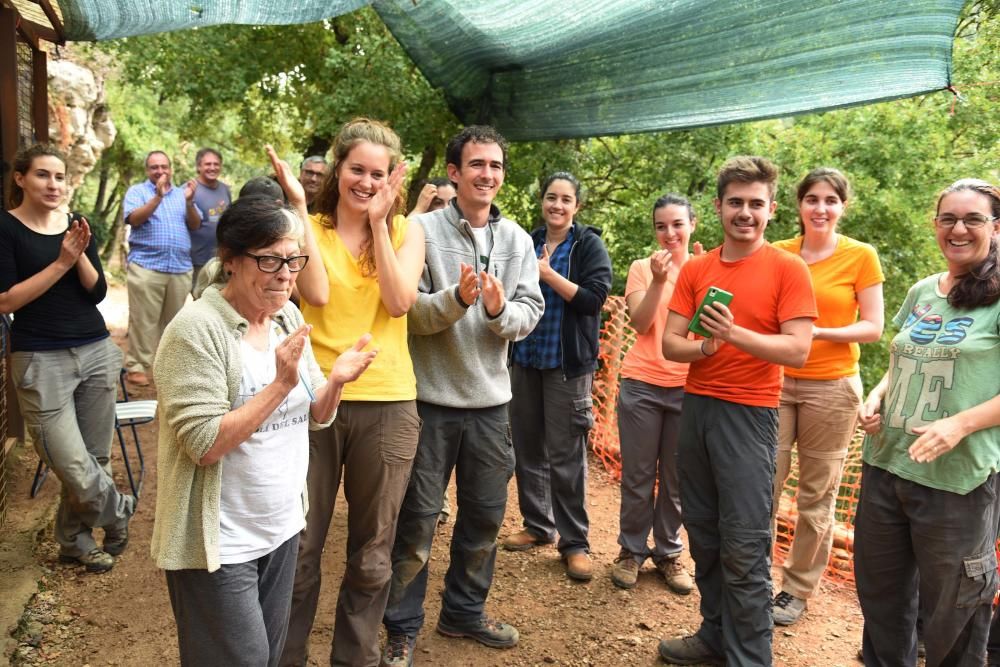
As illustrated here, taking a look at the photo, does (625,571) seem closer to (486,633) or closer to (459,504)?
(486,633)

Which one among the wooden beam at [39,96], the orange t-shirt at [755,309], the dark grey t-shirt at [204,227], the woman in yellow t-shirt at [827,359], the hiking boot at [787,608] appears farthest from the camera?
the dark grey t-shirt at [204,227]

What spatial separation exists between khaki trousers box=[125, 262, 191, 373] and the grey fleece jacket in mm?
3970

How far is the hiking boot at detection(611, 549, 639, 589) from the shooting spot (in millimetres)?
3867

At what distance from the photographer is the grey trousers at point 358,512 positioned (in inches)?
101

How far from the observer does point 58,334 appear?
11.4 feet

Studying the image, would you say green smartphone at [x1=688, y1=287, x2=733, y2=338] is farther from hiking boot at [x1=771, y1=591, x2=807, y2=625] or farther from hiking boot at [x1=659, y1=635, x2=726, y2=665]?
hiking boot at [x1=771, y1=591, x2=807, y2=625]

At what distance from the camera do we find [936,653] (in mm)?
2680

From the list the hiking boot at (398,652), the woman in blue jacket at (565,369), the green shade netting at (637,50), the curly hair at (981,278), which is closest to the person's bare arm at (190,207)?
the green shade netting at (637,50)

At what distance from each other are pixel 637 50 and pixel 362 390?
281cm

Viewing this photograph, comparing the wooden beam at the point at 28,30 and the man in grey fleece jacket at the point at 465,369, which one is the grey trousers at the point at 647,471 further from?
the wooden beam at the point at 28,30

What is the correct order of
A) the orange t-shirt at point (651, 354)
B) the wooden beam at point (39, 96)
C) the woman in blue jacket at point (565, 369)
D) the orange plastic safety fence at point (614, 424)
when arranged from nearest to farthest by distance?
the orange t-shirt at point (651, 354) < the woman in blue jacket at point (565, 369) < the wooden beam at point (39, 96) < the orange plastic safety fence at point (614, 424)

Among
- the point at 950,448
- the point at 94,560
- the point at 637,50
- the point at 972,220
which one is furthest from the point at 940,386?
the point at 94,560

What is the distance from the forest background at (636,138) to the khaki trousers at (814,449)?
385cm

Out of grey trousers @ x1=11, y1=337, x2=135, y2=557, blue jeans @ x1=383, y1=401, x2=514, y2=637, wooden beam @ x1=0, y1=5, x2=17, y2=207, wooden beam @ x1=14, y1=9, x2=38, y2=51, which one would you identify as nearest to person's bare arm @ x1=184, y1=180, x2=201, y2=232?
wooden beam @ x1=14, y1=9, x2=38, y2=51
